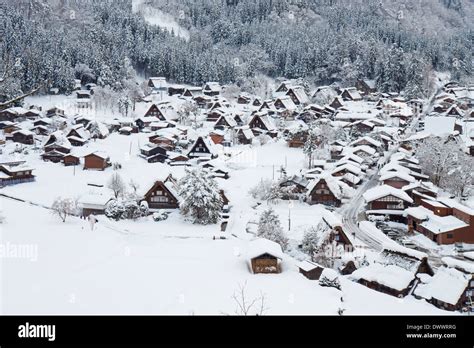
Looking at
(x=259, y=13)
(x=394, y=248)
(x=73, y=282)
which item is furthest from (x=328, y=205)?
(x=259, y=13)

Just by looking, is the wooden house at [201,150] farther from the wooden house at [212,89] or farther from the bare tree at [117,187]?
the wooden house at [212,89]

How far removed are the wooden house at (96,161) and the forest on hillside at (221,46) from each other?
59.9 ft

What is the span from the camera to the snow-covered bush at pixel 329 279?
1756 centimetres

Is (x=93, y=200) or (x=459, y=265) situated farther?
(x=93, y=200)

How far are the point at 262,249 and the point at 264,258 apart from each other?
1.19 ft

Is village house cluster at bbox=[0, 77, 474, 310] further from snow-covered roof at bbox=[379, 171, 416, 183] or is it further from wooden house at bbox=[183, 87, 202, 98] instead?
wooden house at bbox=[183, 87, 202, 98]

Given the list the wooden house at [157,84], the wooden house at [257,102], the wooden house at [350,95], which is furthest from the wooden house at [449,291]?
the wooden house at [157,84]

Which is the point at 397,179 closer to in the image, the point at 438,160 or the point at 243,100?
the point at 438,160

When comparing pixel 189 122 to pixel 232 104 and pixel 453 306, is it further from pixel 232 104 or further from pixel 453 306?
pixel 453 306

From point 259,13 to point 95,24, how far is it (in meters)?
44.7

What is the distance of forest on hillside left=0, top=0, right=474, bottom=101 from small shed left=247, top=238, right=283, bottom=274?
1562 inches

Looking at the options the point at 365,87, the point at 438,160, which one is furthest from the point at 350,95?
the point at 438,160

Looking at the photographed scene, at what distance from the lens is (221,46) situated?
95.9 meters

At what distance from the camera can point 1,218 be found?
22.9 meters
